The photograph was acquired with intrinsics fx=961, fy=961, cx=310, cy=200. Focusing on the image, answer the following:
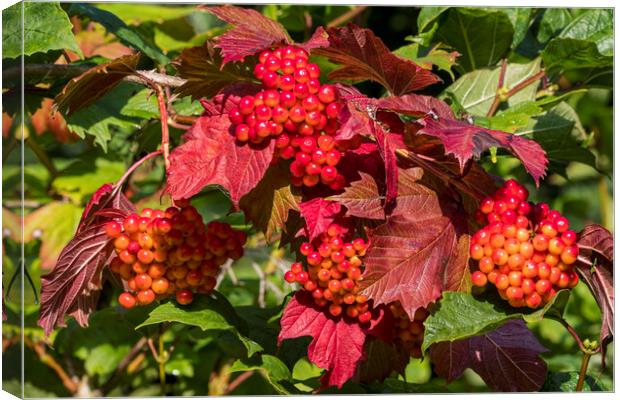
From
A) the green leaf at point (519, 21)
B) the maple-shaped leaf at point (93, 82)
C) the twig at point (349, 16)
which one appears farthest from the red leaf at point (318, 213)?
the twig at point (349, 16)

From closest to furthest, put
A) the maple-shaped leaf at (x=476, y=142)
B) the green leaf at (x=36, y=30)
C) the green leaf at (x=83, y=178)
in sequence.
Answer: the maple-shaped leaf at (x=476, y=142) < the green leaf at (x=36, y=30) < the green leaf at (x=83, y=178)

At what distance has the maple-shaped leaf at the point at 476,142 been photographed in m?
0.71

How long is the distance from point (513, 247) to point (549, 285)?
0.05 m

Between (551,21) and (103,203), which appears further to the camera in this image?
(551,21)

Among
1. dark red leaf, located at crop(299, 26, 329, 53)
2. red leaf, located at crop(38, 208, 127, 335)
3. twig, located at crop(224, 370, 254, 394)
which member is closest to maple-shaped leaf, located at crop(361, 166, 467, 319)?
dark red leaf, located at crop(299, 26, 329, 53)

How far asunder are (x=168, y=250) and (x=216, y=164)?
99 mm

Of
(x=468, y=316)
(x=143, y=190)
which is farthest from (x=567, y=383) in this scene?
(x=143, y=190)

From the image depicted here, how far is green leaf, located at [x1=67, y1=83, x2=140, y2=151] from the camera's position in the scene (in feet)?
3.31

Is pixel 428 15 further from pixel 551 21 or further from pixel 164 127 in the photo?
pixel 164 127

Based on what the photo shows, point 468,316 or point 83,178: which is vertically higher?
point 468,316

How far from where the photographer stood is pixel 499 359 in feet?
2.94

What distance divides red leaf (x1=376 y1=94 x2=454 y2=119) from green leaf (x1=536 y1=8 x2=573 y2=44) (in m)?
0.39

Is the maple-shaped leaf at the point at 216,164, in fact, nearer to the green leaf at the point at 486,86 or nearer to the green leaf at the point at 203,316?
the green leaf at the point at 203,316

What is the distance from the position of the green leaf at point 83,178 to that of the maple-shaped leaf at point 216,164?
0.59m
